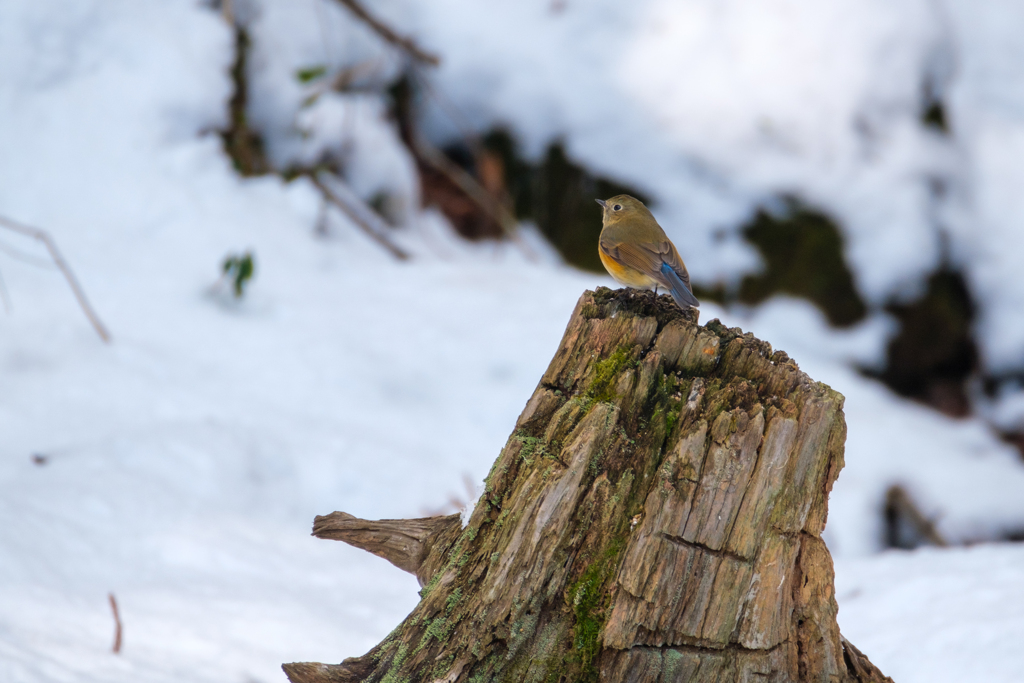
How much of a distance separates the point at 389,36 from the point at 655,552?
559 centimetres

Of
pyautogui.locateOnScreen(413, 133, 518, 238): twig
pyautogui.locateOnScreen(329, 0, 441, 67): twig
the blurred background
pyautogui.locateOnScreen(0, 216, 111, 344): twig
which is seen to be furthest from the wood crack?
pyautogui.locateOnScreen(329, 0, 441, 67): twig

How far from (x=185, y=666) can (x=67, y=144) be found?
13.3 feet

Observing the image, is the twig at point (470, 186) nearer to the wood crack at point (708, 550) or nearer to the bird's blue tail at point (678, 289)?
the bird's blue tail at point (678, 289)

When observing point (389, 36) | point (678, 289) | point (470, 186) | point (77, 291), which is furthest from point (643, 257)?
point (389, 36)

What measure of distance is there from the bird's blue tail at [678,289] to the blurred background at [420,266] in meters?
1.43

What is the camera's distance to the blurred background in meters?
3.37

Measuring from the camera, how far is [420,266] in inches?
239

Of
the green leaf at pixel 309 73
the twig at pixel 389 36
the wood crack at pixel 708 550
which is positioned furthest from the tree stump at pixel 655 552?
the twig at pixel 389 36

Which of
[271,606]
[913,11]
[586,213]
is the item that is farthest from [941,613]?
[913,11]

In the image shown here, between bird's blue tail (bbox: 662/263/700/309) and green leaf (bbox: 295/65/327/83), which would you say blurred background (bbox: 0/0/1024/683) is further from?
bird's blue tail (bbox: 662/263/700/309)

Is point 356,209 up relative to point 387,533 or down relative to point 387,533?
up

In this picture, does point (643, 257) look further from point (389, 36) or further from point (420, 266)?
point (389, 36)

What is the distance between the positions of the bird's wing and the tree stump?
2.21 ft

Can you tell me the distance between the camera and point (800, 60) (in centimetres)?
642
